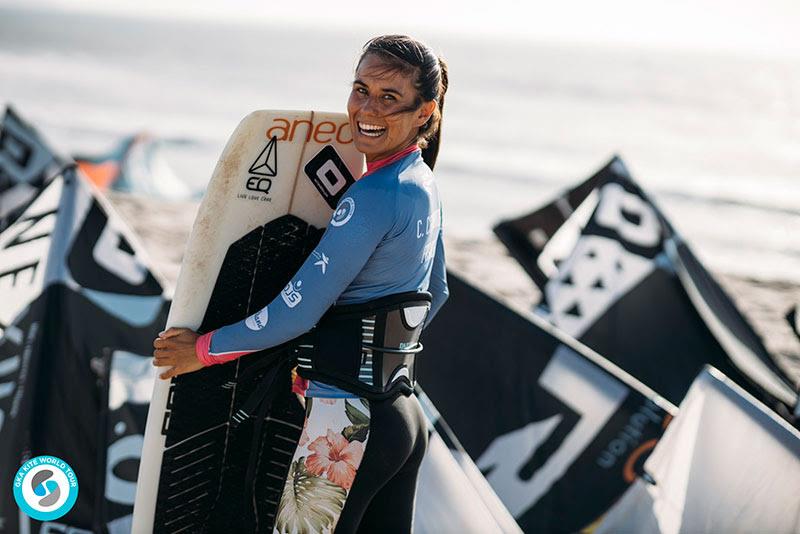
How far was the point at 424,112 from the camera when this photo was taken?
185 centimetres

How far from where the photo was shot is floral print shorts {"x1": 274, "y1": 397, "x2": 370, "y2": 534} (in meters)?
1.83

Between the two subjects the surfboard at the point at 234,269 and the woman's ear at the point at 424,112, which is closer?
the woman's ear at the point at 424,112

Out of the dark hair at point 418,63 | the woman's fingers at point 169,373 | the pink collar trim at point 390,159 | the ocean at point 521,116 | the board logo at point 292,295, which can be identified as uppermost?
the ocean at point 521,116

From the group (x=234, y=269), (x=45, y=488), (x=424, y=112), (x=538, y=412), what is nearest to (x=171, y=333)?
(x=234, y=269)

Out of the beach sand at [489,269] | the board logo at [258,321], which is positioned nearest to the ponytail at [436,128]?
the board logo at [258,321]

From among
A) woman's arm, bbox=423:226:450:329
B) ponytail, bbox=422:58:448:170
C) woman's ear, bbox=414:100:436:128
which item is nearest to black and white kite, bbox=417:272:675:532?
woman's arm, bbox=423:226:450:329

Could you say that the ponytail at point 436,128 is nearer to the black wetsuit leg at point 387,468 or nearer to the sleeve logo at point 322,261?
the sleeve logo at point 322,261

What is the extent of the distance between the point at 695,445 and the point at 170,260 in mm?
5472

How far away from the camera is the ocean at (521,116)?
1346cm

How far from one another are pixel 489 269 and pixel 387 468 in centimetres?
650

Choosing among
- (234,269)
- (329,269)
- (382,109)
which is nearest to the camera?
(329,269)

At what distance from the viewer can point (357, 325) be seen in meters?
1.84

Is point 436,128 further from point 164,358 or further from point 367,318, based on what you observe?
point 164,358

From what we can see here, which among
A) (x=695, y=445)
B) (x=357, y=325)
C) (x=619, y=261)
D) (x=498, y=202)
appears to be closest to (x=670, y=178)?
(x=498, y=202)
